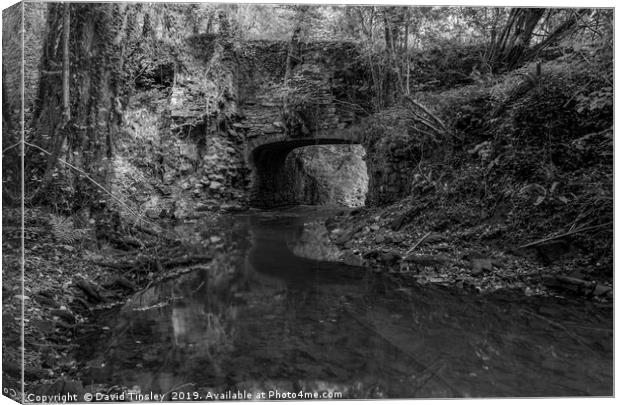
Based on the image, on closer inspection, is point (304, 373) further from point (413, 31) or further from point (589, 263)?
point (413, 31)

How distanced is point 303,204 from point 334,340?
2.06m

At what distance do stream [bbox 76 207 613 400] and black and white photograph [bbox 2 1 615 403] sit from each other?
0.01 m

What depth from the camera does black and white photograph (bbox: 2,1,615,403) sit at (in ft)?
7.85

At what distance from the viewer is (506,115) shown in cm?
389

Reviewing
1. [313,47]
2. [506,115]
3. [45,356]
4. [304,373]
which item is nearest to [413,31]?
[313,47]

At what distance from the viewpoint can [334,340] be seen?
8.30ft

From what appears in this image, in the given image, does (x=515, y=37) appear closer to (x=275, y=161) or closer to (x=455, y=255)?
(x=455, y=255)

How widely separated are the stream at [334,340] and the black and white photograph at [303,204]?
0.01 m

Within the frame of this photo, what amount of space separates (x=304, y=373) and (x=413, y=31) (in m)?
2.54

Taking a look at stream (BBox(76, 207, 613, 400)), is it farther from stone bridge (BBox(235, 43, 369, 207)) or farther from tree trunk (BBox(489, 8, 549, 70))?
tree trunk (BBox(489, 8, 549, 70))

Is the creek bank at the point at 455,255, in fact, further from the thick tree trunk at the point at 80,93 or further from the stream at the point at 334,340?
the thick tree trunk at the point at 80,93

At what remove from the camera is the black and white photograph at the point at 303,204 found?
2393mm

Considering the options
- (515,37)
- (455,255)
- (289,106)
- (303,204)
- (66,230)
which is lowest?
(455,255)

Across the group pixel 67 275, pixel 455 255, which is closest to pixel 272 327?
pixel 67 275
